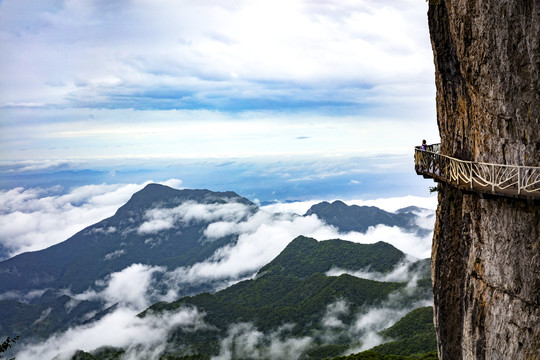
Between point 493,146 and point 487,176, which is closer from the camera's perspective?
point 493,146

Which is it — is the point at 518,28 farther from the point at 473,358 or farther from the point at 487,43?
the point at 473,358

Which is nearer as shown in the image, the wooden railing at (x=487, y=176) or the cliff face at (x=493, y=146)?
the wooden railing at (x=487, y=176)

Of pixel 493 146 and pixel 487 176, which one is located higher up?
pixel 493 146

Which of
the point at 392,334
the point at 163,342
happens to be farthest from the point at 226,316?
the point at 392,334
